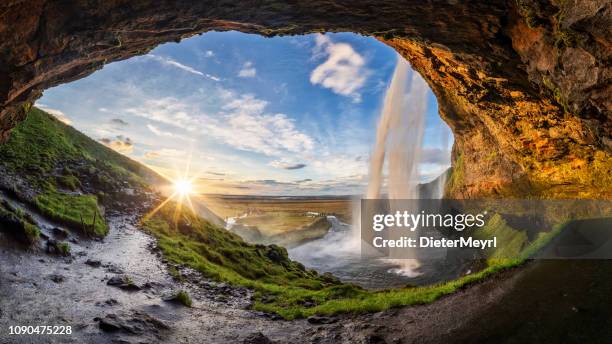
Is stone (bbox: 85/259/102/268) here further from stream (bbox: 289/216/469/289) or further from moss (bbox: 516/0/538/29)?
stream (bbox: 289/216/469/289)

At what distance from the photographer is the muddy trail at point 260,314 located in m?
8.75

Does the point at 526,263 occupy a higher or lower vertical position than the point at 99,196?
lower

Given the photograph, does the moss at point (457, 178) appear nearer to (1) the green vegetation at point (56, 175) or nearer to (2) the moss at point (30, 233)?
(1) the green vegetation at point (56, 175)

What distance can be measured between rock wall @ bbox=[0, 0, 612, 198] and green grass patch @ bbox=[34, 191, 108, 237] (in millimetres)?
7043

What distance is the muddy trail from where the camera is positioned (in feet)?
28.7

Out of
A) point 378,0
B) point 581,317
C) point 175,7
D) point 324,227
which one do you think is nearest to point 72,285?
point 175,7

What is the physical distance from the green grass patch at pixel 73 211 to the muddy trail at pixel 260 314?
15.3 ft

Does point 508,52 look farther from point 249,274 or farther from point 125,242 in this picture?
point 125,242

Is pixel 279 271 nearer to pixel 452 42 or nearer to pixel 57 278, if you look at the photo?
pixel 57 278

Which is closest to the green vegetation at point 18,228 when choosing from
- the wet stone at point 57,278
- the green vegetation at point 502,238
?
the wet stone at point 57,278

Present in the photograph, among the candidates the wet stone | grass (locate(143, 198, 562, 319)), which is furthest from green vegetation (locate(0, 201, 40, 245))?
grass (locate(143, 198, 562, 319))

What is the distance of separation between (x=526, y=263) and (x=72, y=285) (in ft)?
70.0

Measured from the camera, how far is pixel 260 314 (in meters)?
14.7

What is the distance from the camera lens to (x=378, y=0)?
1122 cm
